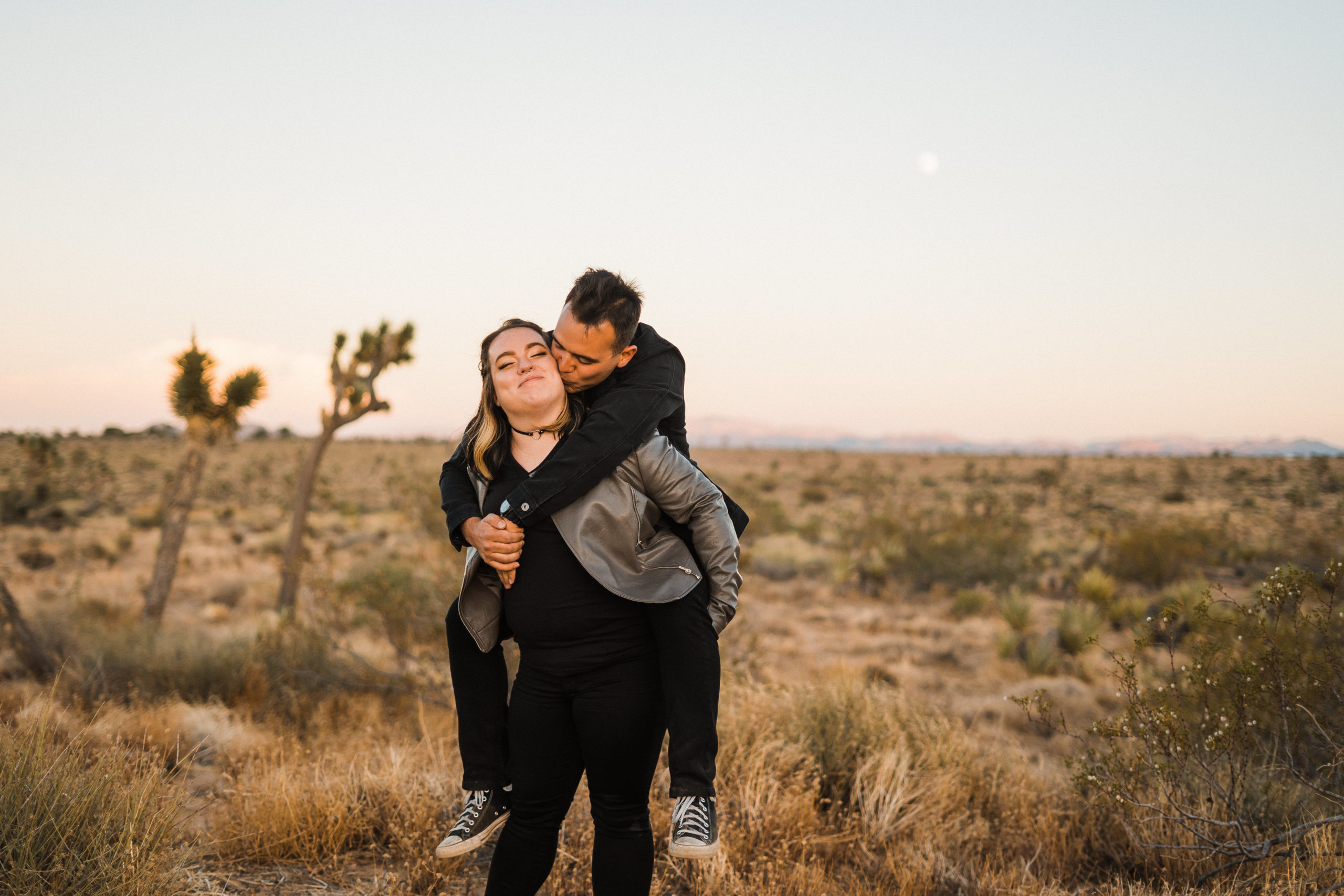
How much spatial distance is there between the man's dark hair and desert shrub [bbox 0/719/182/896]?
7.87ft

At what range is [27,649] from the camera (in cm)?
691

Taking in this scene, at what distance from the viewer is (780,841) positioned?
3.85 m

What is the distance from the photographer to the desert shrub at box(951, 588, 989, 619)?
11898 mm

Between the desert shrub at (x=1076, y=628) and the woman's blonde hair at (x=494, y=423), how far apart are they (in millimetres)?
9431

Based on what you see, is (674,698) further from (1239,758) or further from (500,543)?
(1239,758)

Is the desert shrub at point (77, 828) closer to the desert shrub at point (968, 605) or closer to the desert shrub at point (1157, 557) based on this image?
the desert shrub at point (968, 605)

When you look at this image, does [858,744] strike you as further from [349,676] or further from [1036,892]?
[349,676]

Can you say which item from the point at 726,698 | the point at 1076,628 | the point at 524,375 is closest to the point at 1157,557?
the point at 1076,628

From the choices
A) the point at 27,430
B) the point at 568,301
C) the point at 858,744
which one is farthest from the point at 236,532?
the point at 568,301

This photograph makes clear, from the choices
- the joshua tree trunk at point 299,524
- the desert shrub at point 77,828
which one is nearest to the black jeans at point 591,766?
the desert shrub at point 77,828

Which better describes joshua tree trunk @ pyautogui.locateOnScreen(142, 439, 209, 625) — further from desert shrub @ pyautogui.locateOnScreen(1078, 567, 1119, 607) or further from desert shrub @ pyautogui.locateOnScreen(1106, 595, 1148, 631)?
desert shrub @ pyautogui.locateOnScreen(1078, 567, 1119, 607)

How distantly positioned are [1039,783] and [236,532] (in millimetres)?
19423

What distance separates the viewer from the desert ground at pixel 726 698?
3516mm

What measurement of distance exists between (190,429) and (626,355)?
9453mm
